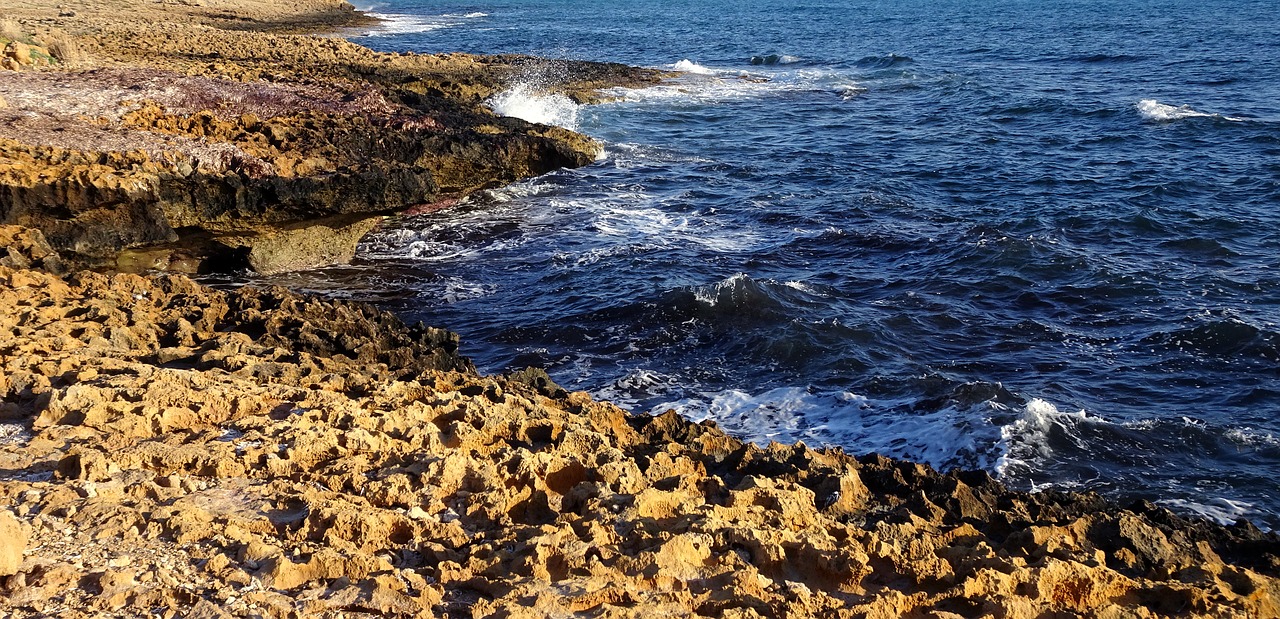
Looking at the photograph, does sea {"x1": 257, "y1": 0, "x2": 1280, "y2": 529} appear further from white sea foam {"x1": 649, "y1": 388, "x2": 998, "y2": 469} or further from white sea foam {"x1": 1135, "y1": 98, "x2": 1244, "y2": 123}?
white sea foam {"x1": 1135, "y1": 98, "x2": 1244, "y2": 123}

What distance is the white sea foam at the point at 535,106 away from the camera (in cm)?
2845

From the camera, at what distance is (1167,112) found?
27.7 meters

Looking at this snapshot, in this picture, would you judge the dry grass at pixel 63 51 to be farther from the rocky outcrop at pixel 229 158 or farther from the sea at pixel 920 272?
the sea at pixel 920 272

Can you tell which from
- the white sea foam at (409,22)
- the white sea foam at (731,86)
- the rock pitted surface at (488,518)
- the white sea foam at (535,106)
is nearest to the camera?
the rock pitted surface at (488,518)

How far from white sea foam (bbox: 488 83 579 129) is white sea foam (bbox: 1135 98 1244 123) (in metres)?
16.9

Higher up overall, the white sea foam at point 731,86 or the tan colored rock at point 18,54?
the tan colored rock at point 18,54

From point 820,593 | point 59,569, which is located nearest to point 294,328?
point 59,569

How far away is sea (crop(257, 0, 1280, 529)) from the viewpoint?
1110 centimetres

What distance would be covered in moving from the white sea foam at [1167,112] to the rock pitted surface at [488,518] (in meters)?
23.2

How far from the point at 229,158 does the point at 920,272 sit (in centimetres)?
1219

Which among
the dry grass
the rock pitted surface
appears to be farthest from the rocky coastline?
the dry grass

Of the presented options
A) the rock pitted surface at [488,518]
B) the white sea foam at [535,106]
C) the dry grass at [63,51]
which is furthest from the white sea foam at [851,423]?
the dry grass at [63,51]

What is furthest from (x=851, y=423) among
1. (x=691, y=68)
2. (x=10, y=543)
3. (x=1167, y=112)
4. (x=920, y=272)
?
(x=691, y=68)

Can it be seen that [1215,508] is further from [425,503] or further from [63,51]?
[63,51]
